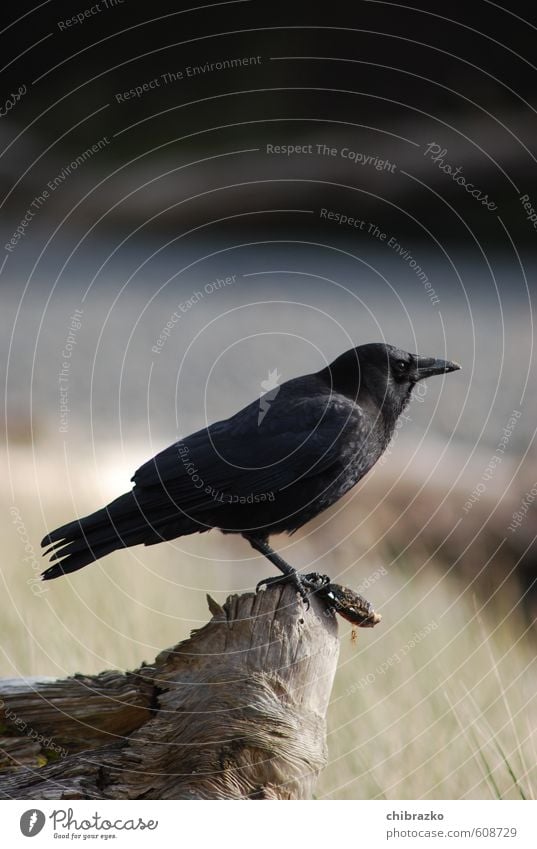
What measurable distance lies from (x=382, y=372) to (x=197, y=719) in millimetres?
1982

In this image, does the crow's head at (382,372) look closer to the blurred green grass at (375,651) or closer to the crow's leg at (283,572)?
the crow's leg at (283,572)

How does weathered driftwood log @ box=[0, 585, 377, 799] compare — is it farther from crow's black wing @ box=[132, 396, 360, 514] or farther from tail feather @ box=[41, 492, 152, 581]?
crow's black wing @ box=[132, 396, 360, 514]

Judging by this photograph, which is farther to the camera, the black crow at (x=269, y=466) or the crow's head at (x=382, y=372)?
the crow's head at (x=382, y=372)

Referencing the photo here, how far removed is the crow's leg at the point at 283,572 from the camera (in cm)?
415

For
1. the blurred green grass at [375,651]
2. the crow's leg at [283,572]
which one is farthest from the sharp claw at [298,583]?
the blurred green grass at [375,651]

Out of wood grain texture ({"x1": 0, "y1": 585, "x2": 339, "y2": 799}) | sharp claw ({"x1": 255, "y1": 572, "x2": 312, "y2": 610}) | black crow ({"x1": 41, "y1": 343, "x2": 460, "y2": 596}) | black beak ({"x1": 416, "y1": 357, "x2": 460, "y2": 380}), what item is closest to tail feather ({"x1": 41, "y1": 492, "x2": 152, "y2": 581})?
black crow ({"x1": 41, "y1": 343, "x2": 460, "y2": 596})

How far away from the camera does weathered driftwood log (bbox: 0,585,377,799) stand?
3.70 metres

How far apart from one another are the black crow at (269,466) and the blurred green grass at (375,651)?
1168 millimetres

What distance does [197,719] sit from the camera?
375 cm

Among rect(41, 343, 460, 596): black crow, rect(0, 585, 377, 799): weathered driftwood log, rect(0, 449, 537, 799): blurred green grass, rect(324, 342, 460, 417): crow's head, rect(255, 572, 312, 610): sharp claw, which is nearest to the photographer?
rect(0, 585, 377, 799): weathered driftwood log

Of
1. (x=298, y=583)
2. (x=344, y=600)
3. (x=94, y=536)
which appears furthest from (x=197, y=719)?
(x=94, y=536)

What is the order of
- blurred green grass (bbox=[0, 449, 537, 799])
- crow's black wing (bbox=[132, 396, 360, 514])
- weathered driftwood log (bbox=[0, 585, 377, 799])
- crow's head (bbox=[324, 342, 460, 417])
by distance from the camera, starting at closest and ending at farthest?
weathered driftwood log (bbox=[0, 585, 377, 799]), crow's black wing (bbox=[132, 396, 360, 514]), crow's head (bbox=[324, 342, 460, 417]), blurred green grass (bbox=[0, 449, 537, 799])

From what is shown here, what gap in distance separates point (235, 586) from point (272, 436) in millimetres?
2185

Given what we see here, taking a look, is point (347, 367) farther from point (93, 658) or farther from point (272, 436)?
point (93, 658)
